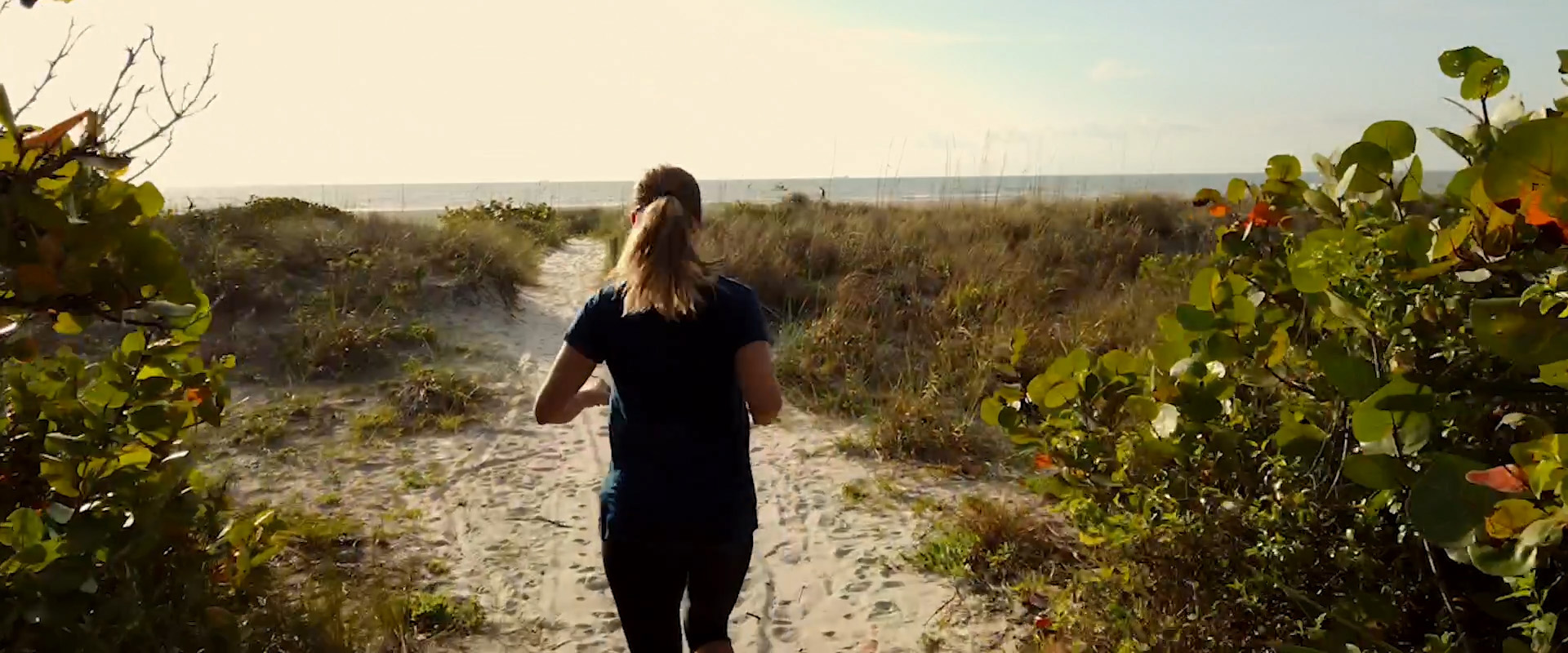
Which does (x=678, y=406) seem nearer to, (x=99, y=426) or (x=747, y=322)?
(x=747, y=322)

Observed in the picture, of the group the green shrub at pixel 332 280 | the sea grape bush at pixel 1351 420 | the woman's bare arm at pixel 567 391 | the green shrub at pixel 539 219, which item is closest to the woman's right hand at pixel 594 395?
the woman's bare arm at pixel 567 391

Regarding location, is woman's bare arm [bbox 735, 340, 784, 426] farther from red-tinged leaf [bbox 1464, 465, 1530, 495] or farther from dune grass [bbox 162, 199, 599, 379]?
dune grass [bbox 162, 199, 599, 379]

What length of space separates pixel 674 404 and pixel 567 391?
32 centimetres

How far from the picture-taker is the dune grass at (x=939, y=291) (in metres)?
6.83

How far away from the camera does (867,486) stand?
575 centimetres

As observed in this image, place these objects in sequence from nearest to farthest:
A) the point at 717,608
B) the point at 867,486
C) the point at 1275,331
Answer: the point at 1275,331 < the point at 717,608 < the point at 867,486

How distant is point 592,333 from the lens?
8.41 ft

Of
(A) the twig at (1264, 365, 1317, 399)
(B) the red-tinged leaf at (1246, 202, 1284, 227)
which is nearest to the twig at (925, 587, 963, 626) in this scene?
(A) the twig at (1264, 365, 1317, 399)

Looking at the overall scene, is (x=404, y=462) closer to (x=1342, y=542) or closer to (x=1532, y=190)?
(x=1342, y=542)

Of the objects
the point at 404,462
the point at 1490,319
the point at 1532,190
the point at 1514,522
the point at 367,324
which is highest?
the point at 1532,190

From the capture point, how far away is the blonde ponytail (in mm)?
2416

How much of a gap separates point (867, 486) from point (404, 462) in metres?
2.85

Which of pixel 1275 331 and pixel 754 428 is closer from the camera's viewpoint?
pixel 1275 331

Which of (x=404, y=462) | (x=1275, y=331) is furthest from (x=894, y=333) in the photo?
(x=1275, y=331)
